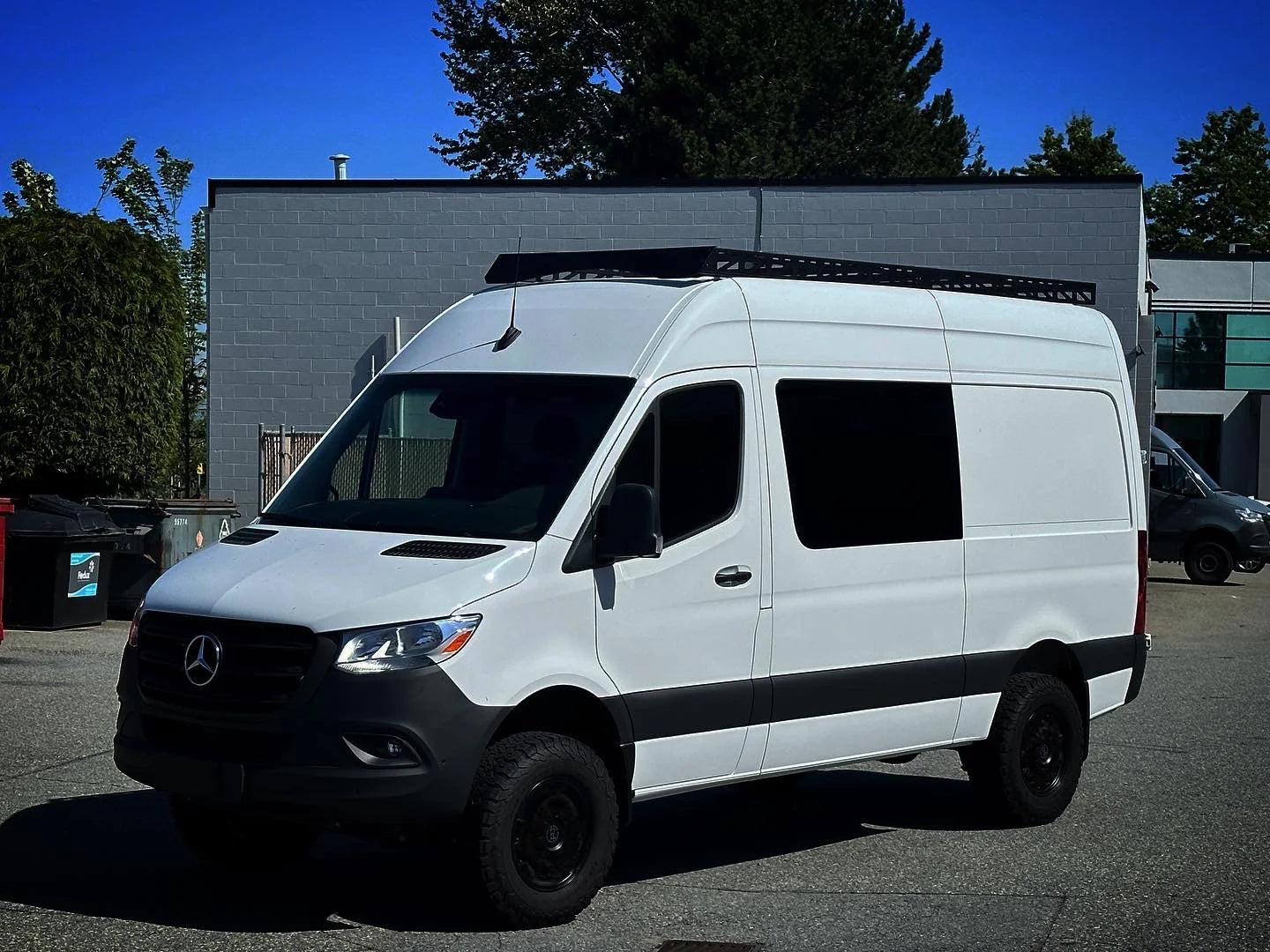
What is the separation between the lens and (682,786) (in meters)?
7.11

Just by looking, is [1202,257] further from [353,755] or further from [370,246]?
[353,755]

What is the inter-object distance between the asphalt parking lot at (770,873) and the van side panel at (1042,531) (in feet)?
2.64

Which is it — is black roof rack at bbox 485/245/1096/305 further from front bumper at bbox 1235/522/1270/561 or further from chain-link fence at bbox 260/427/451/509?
front bumper at bbox 1235/522/1270/561

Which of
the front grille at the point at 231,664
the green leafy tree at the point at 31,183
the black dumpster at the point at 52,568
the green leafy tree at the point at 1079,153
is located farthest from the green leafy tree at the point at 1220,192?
the front grille at the point at 231,664

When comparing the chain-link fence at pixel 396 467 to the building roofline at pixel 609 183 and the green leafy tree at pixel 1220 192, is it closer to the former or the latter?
the building roofline at pixel 609 183

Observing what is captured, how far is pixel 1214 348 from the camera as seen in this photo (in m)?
58.3

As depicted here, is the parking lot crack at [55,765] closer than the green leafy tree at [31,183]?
Yes

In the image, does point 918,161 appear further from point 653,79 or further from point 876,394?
point 876,394

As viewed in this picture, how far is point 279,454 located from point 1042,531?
15066mm

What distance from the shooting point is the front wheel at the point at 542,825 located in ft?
20.8

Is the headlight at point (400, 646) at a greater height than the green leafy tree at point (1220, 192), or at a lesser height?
lesser

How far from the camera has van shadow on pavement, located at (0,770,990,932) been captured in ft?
22.1

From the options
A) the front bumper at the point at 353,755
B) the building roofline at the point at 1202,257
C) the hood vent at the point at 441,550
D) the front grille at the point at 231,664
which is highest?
the building roofline at the point at 1202,257

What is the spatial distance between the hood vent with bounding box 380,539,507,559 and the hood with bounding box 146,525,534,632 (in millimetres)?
29
